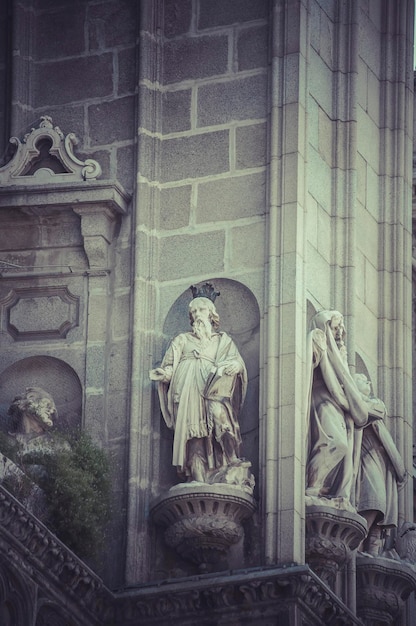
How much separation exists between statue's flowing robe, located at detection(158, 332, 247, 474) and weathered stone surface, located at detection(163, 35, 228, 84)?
2.99 m

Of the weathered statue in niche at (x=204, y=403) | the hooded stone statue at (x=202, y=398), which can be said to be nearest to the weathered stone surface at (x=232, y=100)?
the hooded stone statue at (x=202, y=398)

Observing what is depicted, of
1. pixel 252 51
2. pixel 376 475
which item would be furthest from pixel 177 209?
pixel 376 475

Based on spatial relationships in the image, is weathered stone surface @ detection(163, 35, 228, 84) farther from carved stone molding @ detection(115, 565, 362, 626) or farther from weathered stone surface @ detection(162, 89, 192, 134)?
carved stone molding @ detection(115, 565, 362, 626)

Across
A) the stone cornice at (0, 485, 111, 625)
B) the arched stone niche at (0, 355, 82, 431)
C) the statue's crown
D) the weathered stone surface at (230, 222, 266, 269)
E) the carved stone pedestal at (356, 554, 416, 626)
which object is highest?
the weathered stone surface at (230, 222, 266, 269)

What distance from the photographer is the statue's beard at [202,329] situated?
31.7 m

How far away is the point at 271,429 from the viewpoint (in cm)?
3114

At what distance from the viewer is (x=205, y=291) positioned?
105 ft

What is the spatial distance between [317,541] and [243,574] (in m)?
1.02

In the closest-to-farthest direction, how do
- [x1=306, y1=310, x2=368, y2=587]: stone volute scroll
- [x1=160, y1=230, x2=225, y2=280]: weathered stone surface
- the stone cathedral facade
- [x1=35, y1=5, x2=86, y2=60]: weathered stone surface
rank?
1. the stone cathedral facade
2. [x1=306, y1=310, x2=368, y2=587]: stone volute scroll
3. [x1=160, y1=230, x2=225, y2=280]: weathered stone surface
4. [x1=35, y1=5, x2=86, y2=60]: weathered stone surface

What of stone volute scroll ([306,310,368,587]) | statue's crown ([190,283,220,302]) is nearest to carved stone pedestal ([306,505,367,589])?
stone volute scroll ([306,310,368,587])

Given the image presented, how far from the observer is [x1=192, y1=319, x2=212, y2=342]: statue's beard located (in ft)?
104

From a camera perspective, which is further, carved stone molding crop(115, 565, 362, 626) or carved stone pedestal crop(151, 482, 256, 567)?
carved stone pedestal crop(151, 482, 256, 567)

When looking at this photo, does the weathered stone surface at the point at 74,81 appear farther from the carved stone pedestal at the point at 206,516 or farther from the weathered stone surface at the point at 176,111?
the carved stone pedestal at the point at 206,516

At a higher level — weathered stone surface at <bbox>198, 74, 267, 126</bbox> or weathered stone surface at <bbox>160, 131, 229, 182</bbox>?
weathered stone surface at <bbox>198, 74, 267, 126</bbox>
